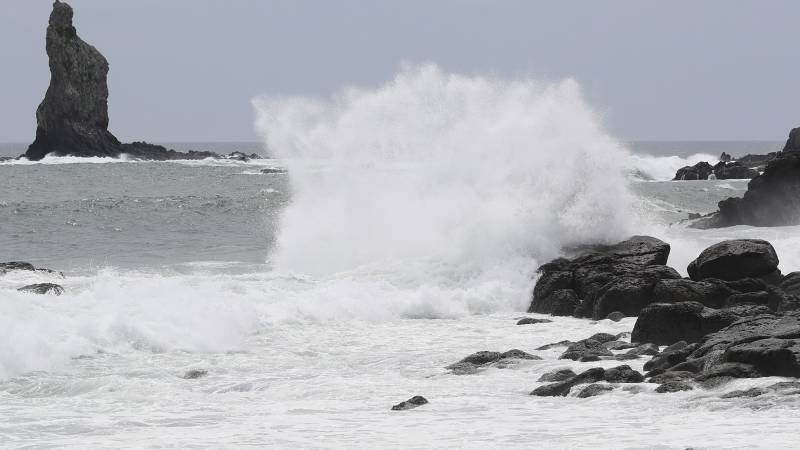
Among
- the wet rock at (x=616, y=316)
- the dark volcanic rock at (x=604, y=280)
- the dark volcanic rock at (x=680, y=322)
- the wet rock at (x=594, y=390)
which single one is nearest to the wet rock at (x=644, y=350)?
the dark volcanic rock at (x=680, y=322)

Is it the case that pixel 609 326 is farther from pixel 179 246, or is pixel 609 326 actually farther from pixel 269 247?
pixel 179 246

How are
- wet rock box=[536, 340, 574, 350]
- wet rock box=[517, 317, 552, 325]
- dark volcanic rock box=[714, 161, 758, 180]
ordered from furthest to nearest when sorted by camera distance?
1. dark volcanic rock box=[714, 161, 758, 180]
2. wet rock box=[517, 317, 552, 325]
3. wet rock box=[536, 340, 574, 350]

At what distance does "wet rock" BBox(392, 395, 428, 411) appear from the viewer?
9.37 metres

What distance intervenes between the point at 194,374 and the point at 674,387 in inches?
198

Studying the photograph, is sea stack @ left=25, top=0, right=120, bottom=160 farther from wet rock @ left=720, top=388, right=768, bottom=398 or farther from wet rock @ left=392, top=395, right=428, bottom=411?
wet rock @ left=720, top=388, right=768, bottom=398

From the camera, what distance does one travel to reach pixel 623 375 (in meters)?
10.0

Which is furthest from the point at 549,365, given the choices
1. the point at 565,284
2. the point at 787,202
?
the point at 787,202

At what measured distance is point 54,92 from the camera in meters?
87.8

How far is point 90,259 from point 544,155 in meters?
11.6

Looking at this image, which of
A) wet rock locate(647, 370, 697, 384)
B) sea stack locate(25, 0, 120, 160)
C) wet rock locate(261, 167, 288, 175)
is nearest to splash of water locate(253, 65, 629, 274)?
wet rock locate(647, 370, 697, 384)

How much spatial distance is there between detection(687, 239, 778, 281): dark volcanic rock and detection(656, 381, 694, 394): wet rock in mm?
6318

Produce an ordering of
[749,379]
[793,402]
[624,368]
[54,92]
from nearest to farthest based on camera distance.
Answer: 1. [793,402]
2. [749,379]
3. [624,368]
4. [54,92]

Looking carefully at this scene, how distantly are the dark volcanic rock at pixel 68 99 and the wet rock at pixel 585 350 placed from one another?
8061 centimetres

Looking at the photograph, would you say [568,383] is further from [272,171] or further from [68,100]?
[68,100]
